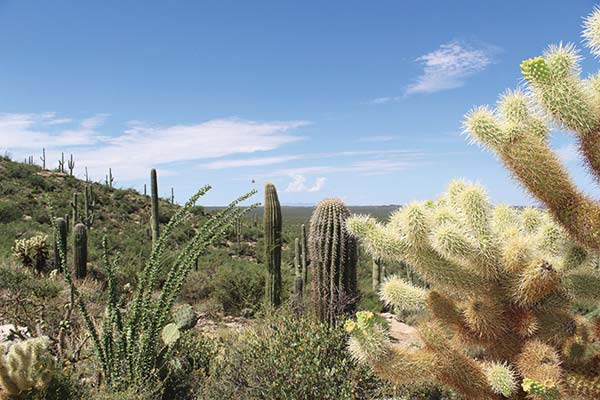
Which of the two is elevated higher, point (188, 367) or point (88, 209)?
point (88, 209)

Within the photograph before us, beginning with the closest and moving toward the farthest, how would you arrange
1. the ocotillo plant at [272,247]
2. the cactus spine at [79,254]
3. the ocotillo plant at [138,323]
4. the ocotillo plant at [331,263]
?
1. the ocotillo plant at [138,323]
2. the ocotillo plant at [331,263]
3. the ocotillo plant at [272,247]
4. the cactus spine at [79,254]

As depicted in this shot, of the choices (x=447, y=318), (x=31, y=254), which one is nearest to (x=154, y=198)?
(x=31, y=254)

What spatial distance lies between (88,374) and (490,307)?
12.2ft

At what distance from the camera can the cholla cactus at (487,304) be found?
9.82ft

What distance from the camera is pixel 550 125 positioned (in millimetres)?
2803

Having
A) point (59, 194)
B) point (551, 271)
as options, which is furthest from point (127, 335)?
point (59, 194)

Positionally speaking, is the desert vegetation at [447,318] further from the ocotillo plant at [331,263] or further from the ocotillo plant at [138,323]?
the ocotillo plant at [331,263]

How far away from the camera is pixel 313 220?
731 centimetres

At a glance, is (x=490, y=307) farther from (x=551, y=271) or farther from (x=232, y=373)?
(x=232, y=373)

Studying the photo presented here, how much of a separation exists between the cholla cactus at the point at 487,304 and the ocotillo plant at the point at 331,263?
3454 millimetres

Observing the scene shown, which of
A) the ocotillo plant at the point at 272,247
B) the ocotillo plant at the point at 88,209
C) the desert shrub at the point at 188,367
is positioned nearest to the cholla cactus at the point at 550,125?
the desert shrub at the point at 188,367

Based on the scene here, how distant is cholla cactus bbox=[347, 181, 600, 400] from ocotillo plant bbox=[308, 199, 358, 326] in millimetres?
3454

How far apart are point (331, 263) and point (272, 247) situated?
366 centimetres

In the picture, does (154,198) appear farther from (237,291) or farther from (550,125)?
(550,125)
